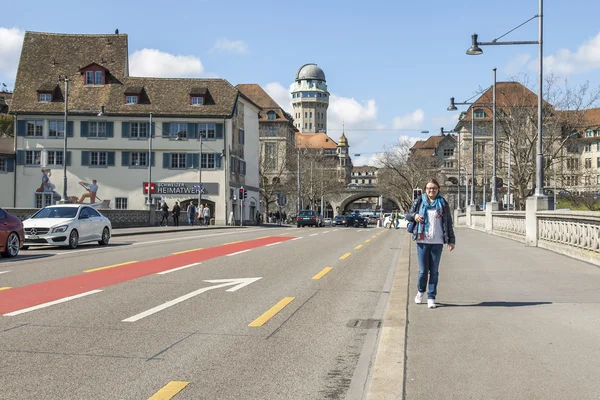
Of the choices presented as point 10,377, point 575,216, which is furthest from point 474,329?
point 575,216

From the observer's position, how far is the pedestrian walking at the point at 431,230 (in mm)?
9508

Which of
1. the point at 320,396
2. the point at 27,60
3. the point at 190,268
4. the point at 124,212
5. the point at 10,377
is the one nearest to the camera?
the point at 320,396

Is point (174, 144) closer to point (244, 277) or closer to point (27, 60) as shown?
point (27, 60)

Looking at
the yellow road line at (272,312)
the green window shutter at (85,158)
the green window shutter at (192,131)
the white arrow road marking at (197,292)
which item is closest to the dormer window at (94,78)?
the green window shutter at (85,158)

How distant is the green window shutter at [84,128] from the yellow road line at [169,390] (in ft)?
211

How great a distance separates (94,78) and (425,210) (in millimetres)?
64027

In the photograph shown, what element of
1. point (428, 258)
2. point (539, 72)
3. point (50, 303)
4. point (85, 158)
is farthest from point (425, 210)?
point (85, 158)

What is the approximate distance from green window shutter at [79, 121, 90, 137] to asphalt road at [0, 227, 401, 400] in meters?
54.1

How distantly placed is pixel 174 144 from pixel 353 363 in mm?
62313

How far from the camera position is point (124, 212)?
4288 cm

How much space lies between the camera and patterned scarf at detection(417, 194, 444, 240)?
953 centimetres

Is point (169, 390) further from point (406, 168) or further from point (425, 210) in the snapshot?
point (406, 168)

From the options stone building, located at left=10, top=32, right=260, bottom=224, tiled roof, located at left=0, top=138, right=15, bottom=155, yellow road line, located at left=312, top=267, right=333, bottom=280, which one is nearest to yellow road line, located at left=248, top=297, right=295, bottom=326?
yellow road line, located at left=312, top=267, right=333, bottom=280

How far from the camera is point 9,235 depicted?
18328mm
